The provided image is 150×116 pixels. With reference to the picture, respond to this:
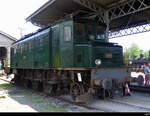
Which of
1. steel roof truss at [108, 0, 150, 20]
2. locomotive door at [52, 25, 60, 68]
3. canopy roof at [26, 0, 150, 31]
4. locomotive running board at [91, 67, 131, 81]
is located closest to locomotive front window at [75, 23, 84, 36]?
locomotive door at [52, 25, 60, 68]

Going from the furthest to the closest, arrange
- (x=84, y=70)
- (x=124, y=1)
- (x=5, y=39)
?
(x=5, y=39) < (x=124, y=1) < (x=84, y=70)

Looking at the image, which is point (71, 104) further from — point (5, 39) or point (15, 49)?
point (5, 39)

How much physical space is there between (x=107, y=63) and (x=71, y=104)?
238 centimetres

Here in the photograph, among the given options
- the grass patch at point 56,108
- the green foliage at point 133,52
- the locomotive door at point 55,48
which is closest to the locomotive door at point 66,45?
the locomotive door at point 55,48

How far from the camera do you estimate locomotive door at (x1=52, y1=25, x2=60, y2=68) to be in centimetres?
1002

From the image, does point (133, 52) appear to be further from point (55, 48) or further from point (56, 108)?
point (56, 108)

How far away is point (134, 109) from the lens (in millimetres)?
7754

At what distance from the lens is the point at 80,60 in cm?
894

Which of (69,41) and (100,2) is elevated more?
(100,2)

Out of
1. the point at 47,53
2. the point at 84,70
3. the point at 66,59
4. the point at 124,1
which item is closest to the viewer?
the point at 84,70

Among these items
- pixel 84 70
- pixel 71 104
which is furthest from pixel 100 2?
pixel 71 104

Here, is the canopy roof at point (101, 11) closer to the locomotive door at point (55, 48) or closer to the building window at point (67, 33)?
the locomotive door at point (55, 48)

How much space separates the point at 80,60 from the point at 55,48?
188cm

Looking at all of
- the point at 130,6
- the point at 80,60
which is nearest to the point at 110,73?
the point at 80,60
